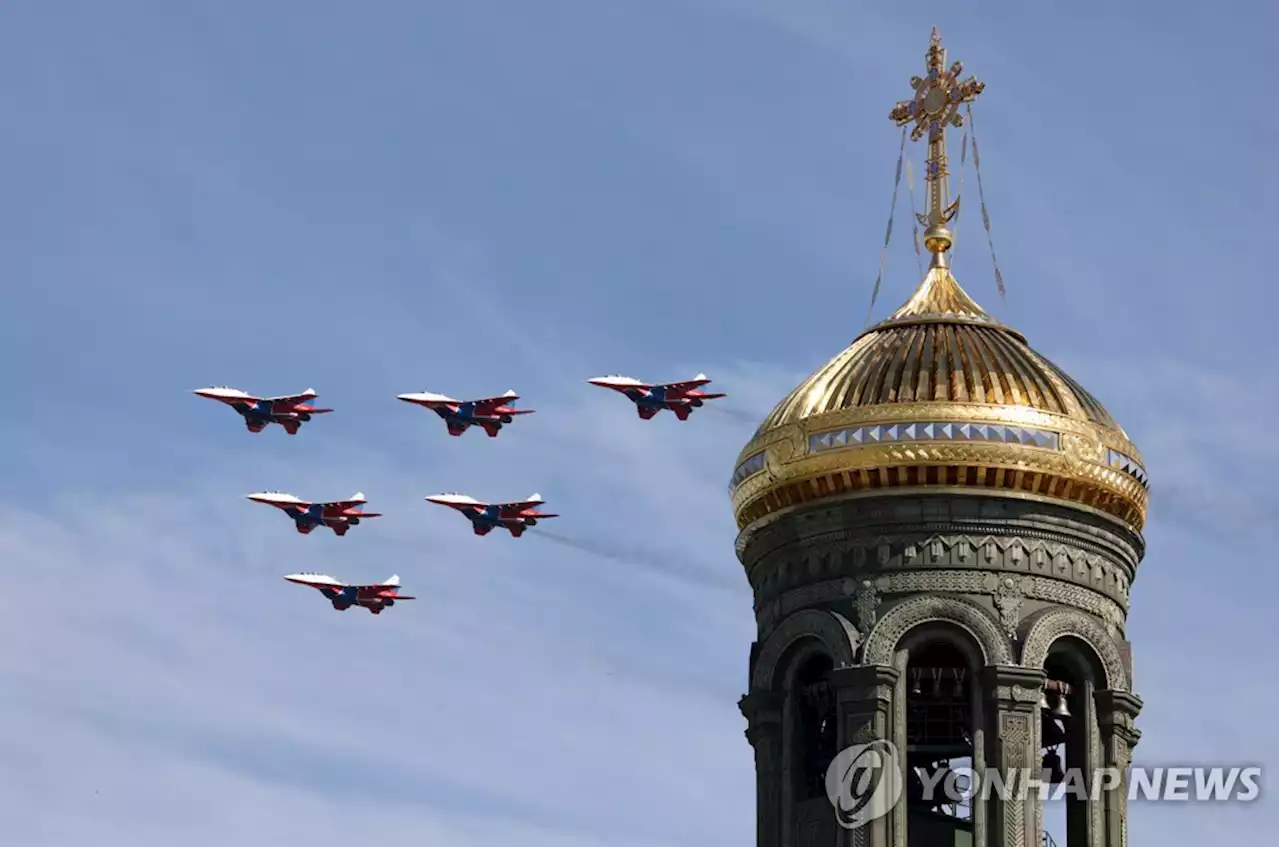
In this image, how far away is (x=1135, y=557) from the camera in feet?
274

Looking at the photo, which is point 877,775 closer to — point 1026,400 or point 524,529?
point 1026,400

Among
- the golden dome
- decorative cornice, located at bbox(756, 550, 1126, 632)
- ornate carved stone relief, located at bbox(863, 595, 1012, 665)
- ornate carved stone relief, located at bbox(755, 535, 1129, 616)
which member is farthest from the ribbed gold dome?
ornate carved stone relief, located at bbox(863, 595, 1012, 665)

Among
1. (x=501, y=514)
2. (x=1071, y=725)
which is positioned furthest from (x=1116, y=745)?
(x=501, y=514)

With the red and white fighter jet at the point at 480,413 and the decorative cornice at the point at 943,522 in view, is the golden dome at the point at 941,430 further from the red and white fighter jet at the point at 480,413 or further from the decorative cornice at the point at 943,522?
the red and white fighter jet at the point at 480,413

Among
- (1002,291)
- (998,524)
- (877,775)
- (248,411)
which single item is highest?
(248,411)

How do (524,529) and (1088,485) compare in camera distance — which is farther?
(524,529)

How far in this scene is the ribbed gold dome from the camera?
81188 mm

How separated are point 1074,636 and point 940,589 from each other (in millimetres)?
3084

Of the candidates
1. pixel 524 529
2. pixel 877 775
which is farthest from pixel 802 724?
pixel 524 529

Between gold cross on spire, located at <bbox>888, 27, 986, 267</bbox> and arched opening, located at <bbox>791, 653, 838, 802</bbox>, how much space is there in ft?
35.5

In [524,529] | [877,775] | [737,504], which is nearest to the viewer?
[877,775]

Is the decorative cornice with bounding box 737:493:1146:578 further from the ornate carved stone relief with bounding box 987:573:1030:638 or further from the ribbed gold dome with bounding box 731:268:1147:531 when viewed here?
the ornate carved stone relief with bounding box 987:573:1030:638

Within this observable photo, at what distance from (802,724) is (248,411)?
133ft

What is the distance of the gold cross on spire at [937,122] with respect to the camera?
3445 inches
